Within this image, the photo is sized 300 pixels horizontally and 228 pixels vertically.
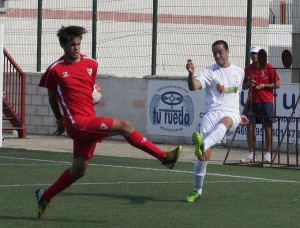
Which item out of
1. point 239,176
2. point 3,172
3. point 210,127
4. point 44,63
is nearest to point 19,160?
point 3,172

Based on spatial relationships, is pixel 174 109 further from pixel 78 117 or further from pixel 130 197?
pixel 78 117

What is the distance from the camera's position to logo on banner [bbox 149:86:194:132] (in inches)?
899

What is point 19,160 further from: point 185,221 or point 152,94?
point 185,221

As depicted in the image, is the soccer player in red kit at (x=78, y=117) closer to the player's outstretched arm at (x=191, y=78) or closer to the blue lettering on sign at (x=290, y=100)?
the player's outstretched arm at (x=191, y=78)

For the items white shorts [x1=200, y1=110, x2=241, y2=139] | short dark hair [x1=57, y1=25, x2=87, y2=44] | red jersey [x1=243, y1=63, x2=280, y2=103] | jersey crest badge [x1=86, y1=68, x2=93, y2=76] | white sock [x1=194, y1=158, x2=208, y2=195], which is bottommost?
white sock [x1=194, y1=158, x2=208, y2=195]

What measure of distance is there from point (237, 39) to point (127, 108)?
9.47 ft

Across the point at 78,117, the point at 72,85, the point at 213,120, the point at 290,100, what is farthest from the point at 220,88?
the point at 290,100

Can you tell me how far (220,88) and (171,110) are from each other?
31.4ft

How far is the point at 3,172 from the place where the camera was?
1627cm

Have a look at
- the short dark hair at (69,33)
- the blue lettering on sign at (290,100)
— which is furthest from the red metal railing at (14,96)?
the short dark hair at (69,33)

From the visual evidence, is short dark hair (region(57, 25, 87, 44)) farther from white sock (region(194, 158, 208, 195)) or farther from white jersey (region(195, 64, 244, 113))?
white sock (region(194, 158, 208, 195))

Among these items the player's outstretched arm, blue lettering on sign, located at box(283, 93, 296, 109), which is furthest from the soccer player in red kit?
blue lettering on sign, located at box(283, 93, 296, 109)

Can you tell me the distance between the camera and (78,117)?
443 inches

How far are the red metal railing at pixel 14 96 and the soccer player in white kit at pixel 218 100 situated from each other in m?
10.8
